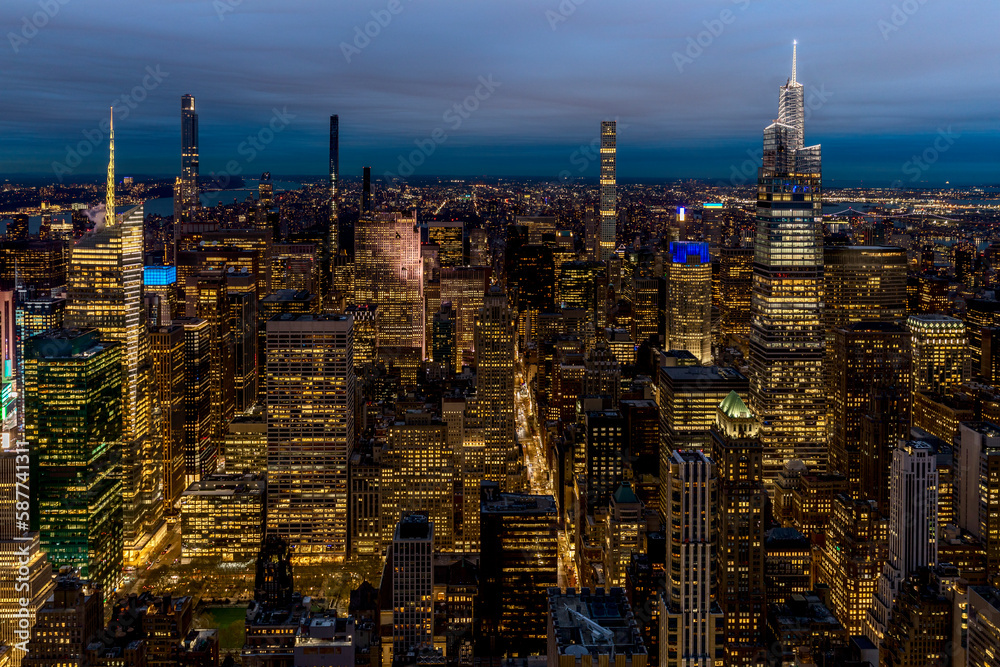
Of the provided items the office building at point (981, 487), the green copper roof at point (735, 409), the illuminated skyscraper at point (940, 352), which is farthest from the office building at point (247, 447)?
the illuminated skyscraper at point (940, 352)

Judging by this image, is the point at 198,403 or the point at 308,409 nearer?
the point at 308,409

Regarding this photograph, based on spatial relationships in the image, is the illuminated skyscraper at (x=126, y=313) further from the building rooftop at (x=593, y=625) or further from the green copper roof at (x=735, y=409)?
the building rooftop at (x=593, y=625)

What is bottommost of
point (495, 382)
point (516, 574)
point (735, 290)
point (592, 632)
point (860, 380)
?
point (516, 574)

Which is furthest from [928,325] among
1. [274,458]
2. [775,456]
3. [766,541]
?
[274,458]

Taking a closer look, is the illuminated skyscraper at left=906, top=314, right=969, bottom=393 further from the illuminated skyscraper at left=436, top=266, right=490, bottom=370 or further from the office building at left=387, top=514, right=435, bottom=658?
the illuminated skyscraper at left=436, top=266, right=490, bottom=370

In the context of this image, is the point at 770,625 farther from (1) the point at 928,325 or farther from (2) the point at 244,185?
(2) the point at 244,185

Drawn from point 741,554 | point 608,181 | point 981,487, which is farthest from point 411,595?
point 608,181

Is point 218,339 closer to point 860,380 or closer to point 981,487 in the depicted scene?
point 860,380
